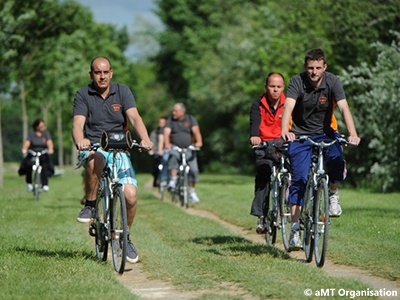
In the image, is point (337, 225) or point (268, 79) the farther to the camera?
point (337, 225)

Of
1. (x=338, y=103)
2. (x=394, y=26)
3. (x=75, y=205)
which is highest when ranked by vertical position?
(x=394, y=26)

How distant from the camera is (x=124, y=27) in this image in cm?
7394

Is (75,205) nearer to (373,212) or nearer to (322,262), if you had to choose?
(373,212)

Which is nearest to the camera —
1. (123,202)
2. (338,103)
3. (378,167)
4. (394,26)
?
(123,202)

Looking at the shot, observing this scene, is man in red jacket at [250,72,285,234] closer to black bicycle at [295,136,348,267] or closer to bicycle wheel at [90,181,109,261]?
black bicycle at [295,136,348,267]

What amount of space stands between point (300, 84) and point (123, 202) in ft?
7.64

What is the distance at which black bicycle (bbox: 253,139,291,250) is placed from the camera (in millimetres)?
10258

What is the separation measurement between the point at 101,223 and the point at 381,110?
1670cm

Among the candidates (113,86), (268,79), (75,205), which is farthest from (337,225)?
(75,205)

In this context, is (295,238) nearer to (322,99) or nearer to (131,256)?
(322,99)

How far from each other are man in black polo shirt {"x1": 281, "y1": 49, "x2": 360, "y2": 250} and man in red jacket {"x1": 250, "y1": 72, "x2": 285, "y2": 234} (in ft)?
4.41

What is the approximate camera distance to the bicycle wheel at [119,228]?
8469 millimetres

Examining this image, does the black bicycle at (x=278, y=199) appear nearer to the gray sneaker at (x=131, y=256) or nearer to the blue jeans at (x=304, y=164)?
the blue jeans at (x=304, y=164)

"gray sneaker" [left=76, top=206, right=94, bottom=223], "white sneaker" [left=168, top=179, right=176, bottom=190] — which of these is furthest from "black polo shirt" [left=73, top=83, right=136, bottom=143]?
"white sneaker" [left=168, top=179, right=176, bottom=190]
